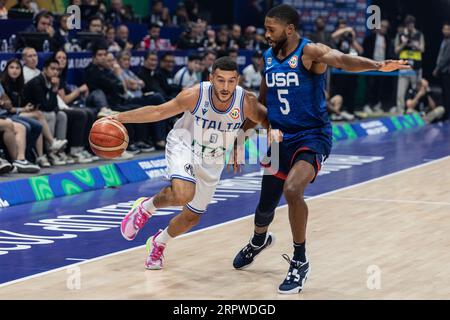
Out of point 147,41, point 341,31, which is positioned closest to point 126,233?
point 147,41

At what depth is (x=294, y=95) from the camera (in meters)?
7.41

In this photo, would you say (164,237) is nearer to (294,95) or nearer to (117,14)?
(294,95)

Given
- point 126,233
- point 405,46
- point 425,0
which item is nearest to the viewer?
point 126,233

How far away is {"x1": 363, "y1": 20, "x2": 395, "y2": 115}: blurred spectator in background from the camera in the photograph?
20984 millimetres

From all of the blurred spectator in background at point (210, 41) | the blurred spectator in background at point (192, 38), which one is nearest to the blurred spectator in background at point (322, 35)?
the blurred spectator in background at point (210, 41)

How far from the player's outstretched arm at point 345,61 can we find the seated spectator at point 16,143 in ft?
17.1

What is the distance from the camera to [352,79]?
803 inches

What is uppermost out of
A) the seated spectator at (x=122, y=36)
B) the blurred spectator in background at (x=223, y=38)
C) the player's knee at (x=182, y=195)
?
the seated spectator at (x=122, y=36)

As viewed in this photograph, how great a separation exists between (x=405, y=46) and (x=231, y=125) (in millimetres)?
14246

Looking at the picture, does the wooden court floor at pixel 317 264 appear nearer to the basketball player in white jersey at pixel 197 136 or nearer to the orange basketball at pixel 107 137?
the basketball player in white jersey at pixel 197 136

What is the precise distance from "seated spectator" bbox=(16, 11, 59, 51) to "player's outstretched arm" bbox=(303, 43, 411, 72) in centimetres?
700

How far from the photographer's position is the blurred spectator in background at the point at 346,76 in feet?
65.9

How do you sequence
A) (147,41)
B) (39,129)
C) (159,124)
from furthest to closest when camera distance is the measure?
(147,41) → (159,124) → (39,129)
